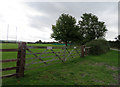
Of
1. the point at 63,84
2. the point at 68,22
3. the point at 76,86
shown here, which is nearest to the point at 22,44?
the point at 63,84

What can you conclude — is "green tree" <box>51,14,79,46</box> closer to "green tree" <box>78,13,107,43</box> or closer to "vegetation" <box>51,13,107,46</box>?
"vegetation" <box>51,13,107,46</box>

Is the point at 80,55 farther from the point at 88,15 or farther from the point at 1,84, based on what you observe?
the point at 88,15

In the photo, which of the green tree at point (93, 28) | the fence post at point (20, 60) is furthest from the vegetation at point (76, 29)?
the fence post at point (20, 60)

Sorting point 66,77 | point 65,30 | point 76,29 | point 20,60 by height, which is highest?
point 76,29

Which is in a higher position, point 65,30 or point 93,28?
point 93,28

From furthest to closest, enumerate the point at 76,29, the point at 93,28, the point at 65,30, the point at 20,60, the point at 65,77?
the point at 93,28 < the point at 76,29 < the point at 65,30 < the point at 65,77 < the point at 20,60

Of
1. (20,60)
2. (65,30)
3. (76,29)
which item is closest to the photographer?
(20,60)

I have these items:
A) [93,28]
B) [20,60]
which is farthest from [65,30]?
[20,60]

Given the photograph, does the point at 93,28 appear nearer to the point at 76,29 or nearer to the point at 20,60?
the point at 76,29

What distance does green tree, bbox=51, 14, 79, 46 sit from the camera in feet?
102

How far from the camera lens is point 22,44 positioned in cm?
435

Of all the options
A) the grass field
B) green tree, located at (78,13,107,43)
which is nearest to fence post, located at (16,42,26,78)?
the grass field

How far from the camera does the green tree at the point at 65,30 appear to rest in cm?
3123

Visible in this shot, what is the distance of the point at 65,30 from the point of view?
31.9 metres
